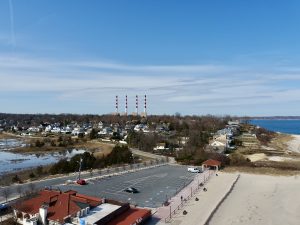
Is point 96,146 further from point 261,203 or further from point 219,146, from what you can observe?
point 261,203

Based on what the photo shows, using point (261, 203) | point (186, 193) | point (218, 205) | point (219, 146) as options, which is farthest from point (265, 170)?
point (219, 146)

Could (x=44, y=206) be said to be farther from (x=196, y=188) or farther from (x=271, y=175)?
(x=271, y=175)

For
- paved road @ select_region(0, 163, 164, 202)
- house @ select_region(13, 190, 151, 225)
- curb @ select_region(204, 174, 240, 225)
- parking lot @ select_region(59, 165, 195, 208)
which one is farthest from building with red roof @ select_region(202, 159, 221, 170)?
house @ select_region(13, 190, 151, 225)

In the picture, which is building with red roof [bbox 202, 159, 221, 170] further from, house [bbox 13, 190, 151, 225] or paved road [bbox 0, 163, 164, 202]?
house [bbox 13, 190, 151, 225]

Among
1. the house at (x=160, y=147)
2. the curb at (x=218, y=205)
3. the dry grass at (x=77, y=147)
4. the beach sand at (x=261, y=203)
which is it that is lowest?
the beach sand at (x=261, y=203)

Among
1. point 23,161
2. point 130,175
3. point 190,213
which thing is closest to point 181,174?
point 130,175

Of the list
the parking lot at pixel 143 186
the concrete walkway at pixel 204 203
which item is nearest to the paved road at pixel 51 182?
the parking lot at pixel 143 186

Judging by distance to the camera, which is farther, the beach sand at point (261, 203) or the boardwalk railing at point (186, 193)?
the boardwalk railing at point (186, 193)

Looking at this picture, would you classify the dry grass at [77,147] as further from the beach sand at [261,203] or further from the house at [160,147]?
the beach sand at [261,203]
